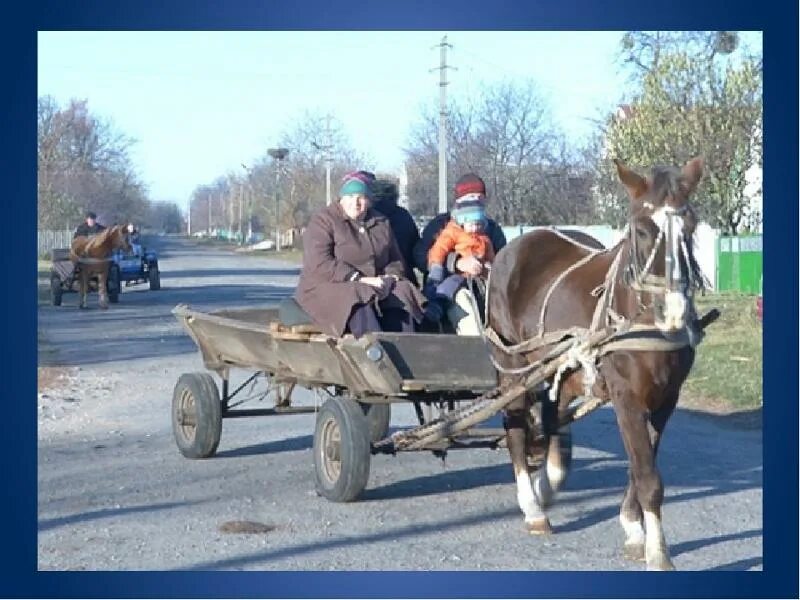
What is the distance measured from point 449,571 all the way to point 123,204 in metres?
26.8

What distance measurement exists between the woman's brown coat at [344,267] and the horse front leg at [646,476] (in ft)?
6.72

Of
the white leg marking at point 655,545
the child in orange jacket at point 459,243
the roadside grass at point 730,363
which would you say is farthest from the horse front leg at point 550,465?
the roadside grass at point 730,363

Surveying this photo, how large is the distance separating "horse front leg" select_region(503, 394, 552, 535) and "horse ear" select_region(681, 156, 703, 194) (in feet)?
6.96

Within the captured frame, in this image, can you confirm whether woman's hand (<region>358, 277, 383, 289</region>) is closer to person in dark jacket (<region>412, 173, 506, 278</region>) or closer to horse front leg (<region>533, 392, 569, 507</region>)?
person in dark jacket (<region>412, 173, 506, 278</region>)

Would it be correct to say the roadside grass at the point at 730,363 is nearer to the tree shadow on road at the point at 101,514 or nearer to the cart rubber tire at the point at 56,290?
the tree shadow on road at the point at 101,514

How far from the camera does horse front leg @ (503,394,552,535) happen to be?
8.23 m

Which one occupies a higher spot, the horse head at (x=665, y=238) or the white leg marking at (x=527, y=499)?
the horse head at (x=665, y=238)

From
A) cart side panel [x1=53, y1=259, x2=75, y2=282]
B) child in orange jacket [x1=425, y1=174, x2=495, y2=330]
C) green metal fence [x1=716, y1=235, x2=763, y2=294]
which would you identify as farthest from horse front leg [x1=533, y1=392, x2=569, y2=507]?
cart side panel [x1=53, y1=259, x2=75, y2=282]

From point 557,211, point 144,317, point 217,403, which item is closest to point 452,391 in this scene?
point 217,403

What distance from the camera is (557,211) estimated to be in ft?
66.3

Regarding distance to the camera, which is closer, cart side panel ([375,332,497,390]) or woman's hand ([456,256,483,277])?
cart side panel ([375,332,497,390])

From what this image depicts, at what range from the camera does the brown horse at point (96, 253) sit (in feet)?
81.8

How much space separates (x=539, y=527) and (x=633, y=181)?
96.0 inches

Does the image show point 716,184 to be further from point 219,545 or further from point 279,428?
point 219,545
